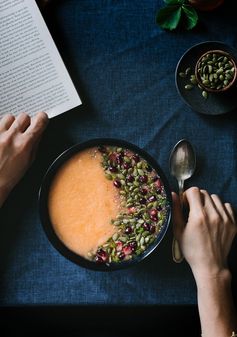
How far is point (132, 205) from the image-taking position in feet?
3.55

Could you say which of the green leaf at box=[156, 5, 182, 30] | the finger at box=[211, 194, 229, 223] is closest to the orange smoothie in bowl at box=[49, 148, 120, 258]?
the finger at box=[211, 194, 229, 223]

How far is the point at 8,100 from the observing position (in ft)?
3.79

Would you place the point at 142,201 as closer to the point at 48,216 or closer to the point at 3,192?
the point at 48,216

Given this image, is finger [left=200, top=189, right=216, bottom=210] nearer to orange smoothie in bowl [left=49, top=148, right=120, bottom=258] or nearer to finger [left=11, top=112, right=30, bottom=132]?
orange smoothie in bowl [left=49, top=148, right=120, bottom=258]

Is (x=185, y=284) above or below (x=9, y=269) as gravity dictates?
below

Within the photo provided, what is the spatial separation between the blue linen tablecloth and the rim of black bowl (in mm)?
83

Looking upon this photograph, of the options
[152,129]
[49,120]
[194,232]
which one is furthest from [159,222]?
[49,120]

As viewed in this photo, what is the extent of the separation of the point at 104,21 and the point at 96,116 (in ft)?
0.71

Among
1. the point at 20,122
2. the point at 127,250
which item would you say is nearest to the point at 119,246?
the point at 127,250

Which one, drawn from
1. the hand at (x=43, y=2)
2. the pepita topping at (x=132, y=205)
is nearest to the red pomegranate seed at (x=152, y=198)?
the pepita topping at (x=132, y=205)

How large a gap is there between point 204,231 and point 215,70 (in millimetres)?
350

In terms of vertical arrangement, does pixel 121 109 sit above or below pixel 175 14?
below

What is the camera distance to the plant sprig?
1.13m

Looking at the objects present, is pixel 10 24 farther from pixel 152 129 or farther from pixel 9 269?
pixel 9 269
